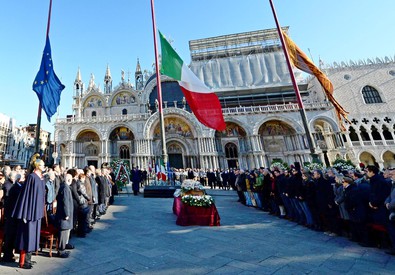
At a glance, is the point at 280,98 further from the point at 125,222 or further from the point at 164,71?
the point at 125,222

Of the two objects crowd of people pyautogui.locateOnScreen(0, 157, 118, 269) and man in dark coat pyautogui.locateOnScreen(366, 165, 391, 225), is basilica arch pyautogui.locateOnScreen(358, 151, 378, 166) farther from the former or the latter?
crowd of people pyautogui.locateOnScreen(0, 157, 118, 269)

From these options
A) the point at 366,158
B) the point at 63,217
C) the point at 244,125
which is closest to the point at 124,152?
the point at 244,125

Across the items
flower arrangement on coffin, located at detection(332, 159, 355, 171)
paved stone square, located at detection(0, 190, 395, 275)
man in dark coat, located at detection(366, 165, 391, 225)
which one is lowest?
paved stone square, located at detection(0, 190, 395, 275)

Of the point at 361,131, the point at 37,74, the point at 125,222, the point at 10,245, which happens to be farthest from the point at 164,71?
the point at 361,131

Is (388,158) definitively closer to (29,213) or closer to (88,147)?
(29,213)

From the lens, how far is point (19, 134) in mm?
40406

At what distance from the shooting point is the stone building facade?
23.9 metres

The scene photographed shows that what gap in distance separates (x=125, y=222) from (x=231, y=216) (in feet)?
12.7

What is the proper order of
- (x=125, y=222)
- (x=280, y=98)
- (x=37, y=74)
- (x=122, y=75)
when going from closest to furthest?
(x=125, y=222)
(x=37, y=74)
(x=280, y=98)
(x=122, y=75)

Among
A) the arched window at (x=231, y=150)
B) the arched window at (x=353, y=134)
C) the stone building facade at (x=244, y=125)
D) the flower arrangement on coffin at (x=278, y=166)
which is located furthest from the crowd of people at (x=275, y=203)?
the arched window at (x=353, y=134)

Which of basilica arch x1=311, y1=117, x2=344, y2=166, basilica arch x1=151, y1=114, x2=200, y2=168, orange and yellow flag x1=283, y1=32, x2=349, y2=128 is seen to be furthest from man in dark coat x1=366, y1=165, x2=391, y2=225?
basilica arch x1=311, y1=117, x2=344, y2=166

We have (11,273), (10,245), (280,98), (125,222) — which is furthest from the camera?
(280,98)

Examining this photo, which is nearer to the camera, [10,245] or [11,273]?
[11,273]

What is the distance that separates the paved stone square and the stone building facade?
58.9ft
